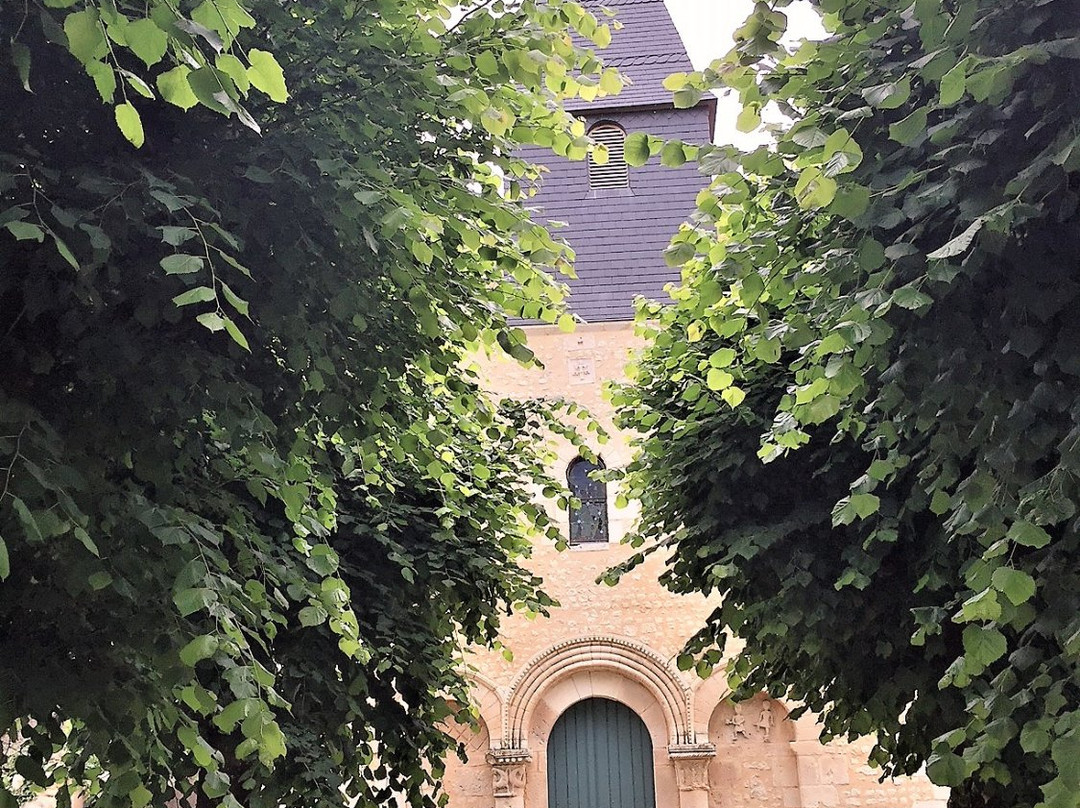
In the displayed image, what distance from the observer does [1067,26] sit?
300cm

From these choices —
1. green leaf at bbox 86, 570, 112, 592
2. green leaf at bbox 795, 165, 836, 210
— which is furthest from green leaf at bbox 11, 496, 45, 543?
green leaf at bbox 795, 165, 836, 210

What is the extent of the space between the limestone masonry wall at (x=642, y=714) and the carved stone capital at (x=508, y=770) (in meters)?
0.01

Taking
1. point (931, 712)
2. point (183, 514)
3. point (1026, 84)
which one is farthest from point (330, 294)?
point (931, 712)

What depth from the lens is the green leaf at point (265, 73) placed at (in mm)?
2320

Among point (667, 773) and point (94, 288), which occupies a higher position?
point (667, 773)

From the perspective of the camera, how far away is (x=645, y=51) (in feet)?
54.9

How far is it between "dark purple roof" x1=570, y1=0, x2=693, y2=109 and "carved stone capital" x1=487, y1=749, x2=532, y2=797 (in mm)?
8259

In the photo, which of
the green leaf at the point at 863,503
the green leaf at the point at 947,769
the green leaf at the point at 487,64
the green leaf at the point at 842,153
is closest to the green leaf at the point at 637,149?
the green leaf at the point at 842,153

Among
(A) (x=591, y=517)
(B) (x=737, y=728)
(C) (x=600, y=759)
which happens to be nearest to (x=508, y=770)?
(C) (x=600, y=759)

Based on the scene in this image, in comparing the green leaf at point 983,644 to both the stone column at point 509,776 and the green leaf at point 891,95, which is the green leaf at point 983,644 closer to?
the green leaf at point 891,95

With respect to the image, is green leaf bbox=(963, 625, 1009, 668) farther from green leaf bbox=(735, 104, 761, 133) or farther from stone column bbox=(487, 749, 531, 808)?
stone column bbox=(487, 749, 531, 808)

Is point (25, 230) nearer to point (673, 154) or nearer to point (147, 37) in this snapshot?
point (147, 37)

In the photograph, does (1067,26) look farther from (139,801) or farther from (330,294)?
(139,801)

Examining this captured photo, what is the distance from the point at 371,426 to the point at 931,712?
3.13 metres
